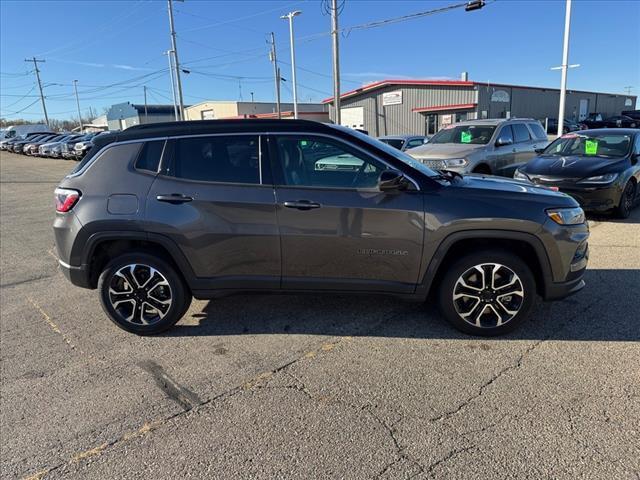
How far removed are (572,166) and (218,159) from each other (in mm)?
6955

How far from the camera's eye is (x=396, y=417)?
106 inches

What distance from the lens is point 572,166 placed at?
794 centimetres

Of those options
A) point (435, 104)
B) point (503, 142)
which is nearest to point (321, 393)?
point (503, 142)

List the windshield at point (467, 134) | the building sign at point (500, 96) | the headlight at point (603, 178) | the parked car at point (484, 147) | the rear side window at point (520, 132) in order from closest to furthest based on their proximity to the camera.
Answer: the headlight at point (603, 178) < the parked car at point (484, 147) < the windshield at point (467, 134) < the rear side window at point (520, 132) < the building sign at point (500, 96)

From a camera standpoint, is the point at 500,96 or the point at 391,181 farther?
the point at 500,96

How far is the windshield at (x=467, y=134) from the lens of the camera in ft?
33.3

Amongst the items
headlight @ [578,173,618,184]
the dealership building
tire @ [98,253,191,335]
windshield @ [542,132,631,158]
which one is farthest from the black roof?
the dealership building

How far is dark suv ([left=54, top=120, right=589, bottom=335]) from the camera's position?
3.49m

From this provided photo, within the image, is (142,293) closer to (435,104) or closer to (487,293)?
(487,293)

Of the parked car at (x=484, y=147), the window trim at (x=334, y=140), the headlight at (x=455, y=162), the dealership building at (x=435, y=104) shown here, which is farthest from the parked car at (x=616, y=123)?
the window trim at (x=334, y=140)

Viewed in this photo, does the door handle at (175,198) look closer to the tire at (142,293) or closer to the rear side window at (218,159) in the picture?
the rear side window at (218,159)

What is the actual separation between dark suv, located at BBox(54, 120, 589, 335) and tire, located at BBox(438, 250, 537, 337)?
0.01 metres

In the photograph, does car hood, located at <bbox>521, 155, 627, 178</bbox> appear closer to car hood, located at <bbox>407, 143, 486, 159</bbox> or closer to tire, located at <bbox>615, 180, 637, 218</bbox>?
tire, located at <bbox>615, 180, 637, 218</bbox>

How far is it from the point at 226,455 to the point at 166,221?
1.96 meters
